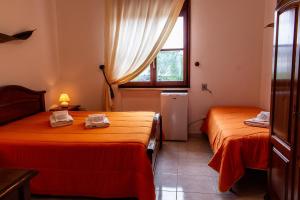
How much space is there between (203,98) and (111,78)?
1.61 metres

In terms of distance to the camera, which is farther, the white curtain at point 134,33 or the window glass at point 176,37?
the window glass at point 176,37

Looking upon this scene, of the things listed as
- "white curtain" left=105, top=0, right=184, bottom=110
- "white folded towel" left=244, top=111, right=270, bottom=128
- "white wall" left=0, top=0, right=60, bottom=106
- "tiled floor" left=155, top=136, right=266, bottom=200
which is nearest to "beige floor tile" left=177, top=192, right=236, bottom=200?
"tiled floor" left=155, top=136, right=266, bottom=200

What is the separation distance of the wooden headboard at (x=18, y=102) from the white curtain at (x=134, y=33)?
3.93 ft

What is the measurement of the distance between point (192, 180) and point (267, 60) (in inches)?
85.7

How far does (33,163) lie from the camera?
2.15 metres

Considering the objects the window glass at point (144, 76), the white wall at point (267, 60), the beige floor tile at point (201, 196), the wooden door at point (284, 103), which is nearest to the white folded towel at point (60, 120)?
the beige floor tile at point (201, 196)

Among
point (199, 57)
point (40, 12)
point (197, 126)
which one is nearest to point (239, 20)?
point (199, 57)

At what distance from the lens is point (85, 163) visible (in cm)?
209

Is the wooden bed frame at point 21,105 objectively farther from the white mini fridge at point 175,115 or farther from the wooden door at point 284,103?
the wooden door at point 284,103

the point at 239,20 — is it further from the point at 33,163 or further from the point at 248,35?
the point at 33,163

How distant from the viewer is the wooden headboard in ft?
9.60

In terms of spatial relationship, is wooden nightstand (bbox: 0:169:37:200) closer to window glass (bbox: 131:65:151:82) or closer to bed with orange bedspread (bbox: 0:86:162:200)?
bed with orange bedspread (bbox: 0:86:162:200)

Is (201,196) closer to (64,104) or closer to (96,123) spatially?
(96,123)

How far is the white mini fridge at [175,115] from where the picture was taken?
3834 millimetres
